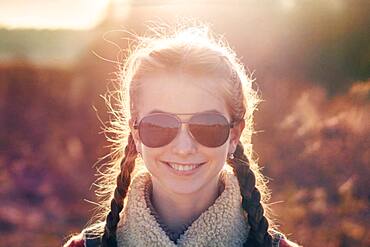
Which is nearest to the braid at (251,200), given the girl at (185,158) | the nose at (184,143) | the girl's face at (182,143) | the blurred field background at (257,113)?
the girl at (185,158)

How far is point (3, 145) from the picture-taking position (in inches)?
261

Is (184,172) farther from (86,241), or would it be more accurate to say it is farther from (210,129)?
(86,241)

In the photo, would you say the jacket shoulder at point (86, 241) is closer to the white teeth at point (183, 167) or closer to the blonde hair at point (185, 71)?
the blonde hair at point (185, 71)

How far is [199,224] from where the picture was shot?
2.16m

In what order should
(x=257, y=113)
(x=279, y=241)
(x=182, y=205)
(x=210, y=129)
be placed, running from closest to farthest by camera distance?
1. (x=210, y=129)
2. (x=182, y=205)
3. (x=279, y=241)
4. (x=257, y=113)

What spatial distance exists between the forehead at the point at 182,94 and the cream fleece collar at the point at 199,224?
23 centimetres

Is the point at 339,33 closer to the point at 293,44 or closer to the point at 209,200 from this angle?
the point at 293,44

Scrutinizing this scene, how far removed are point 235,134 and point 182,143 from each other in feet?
0.67

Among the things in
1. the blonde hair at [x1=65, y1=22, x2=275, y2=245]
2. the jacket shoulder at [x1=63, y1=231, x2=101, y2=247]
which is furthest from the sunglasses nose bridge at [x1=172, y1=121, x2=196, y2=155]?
the jacket shoulder at [x1=63, y1=231, x2=101, y2=247]


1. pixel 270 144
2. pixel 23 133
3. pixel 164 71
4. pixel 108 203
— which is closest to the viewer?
pixel 164 71

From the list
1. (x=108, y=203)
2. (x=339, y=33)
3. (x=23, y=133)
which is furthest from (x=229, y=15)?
(x=108, y=203)

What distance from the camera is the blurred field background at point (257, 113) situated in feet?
18.0

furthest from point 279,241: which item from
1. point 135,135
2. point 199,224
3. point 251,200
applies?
point 135,135

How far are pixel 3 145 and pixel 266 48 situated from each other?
2.34 meters
